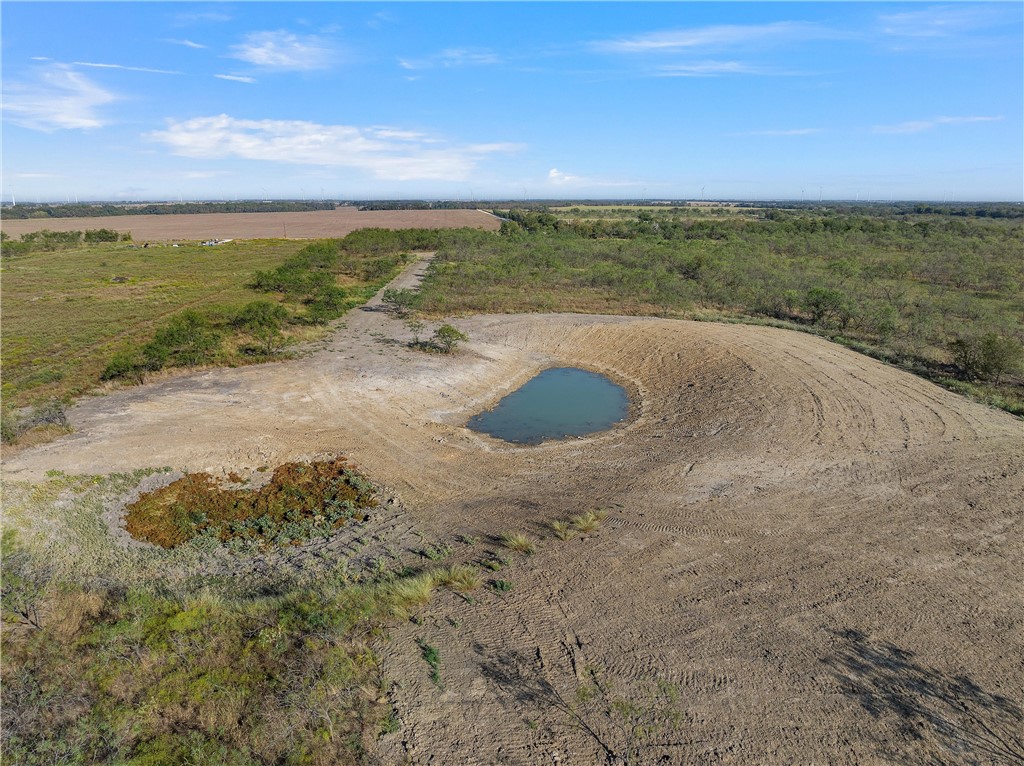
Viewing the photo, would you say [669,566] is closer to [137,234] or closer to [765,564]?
[765,564]

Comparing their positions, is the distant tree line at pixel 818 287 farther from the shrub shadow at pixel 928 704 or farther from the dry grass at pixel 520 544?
the dry grass at pixel 520 544

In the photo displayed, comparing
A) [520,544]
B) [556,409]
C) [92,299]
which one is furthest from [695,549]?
[92,299]

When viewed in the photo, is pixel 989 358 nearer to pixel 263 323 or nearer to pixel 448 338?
pixel 448 338

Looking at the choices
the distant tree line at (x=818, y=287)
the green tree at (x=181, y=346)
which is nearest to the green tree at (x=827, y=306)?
the distant tree line at (x=818, y=287)

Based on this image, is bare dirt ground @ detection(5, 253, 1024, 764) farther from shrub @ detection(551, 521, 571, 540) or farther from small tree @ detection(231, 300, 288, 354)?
small tree @ detection(231, 300, 288, 354)

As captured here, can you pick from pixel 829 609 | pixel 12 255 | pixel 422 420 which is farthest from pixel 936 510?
pixel 12 255

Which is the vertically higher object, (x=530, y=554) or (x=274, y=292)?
(x=274, y=292)

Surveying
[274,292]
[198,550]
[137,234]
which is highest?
[137,234]

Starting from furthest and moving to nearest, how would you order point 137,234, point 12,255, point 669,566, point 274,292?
point 137,234 < point 12,255 < point 274,292 < point 669,566
